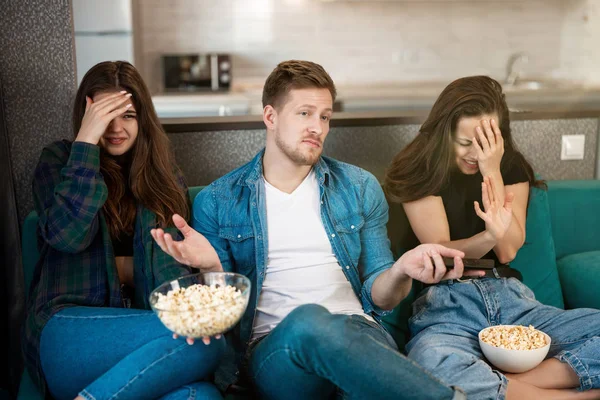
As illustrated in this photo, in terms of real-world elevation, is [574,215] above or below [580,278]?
above

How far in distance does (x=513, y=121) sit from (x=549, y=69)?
171cm

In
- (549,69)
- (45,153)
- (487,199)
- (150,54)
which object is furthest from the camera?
(549,69)

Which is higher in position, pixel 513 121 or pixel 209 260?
pixel 513 121

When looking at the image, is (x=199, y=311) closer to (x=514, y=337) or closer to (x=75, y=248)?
(x=75, y=248)

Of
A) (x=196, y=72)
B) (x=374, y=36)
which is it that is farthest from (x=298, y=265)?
(x=374, y=36)

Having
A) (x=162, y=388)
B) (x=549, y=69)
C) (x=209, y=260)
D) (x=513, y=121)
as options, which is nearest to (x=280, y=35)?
(x=549, y=69)

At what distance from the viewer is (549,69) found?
354 centimetres

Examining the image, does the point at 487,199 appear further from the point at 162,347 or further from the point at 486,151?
the point at 162,347

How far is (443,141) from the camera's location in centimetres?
175

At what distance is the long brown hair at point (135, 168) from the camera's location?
1.54 meters

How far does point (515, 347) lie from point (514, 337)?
0.03m

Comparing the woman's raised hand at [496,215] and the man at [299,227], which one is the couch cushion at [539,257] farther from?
the man at [299,227]

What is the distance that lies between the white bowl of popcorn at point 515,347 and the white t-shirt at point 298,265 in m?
0.28

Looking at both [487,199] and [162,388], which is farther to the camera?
[487,199]
